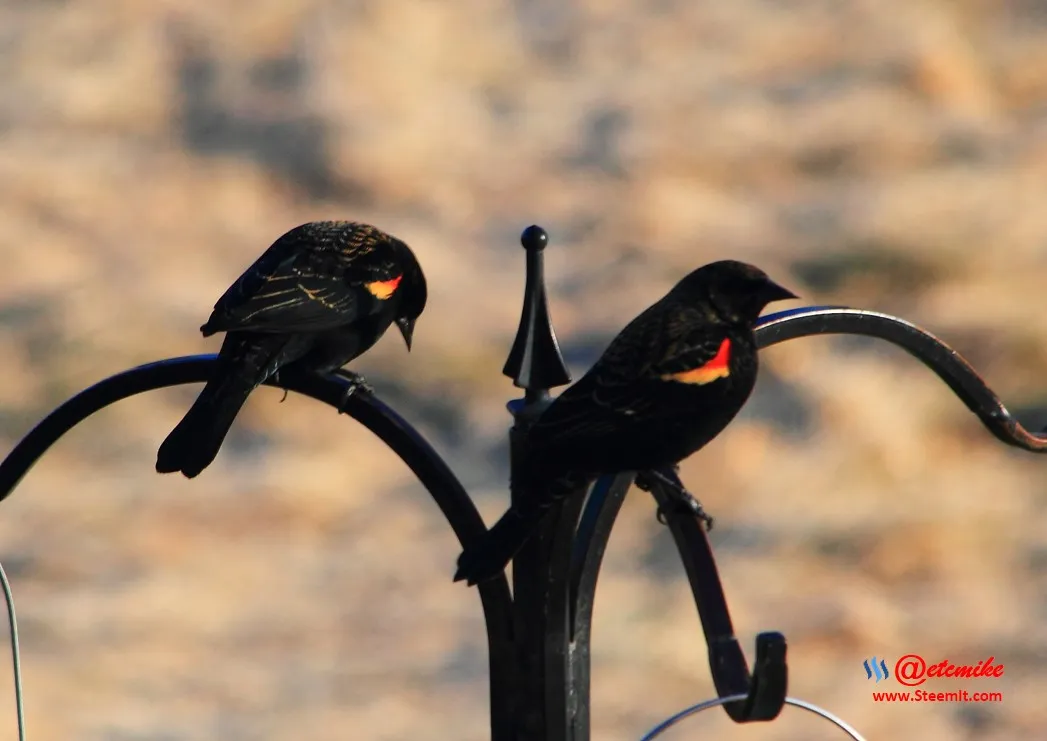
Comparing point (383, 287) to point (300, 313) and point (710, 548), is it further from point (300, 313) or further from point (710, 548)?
point (710, 548)

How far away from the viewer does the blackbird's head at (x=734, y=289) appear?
277cm

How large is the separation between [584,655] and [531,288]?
0.55 m

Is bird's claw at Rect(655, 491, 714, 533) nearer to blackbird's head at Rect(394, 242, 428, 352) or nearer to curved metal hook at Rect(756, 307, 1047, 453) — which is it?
curved metal hook at Rect(756, 307, 1047, 453)

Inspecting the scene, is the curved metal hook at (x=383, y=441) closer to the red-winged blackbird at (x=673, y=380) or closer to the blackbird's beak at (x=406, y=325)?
the red-winged blackbird at (x=673, y=380)

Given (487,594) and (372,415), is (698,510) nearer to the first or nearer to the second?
→ (487,594)

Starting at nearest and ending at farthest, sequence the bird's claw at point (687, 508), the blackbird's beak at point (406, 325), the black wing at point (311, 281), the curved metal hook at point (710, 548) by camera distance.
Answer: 1. the curved metal hook at point (710, 548)
2. the bird's claw at point (687, 508)
3. the black wing at point (311, 281)
4. the blackbird's beak at point (406, 325)

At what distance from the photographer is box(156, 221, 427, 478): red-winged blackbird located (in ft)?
9.52

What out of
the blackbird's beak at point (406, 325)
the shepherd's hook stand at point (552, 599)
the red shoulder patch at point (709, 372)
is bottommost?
the shepherd's hook stand at point (552, 599)

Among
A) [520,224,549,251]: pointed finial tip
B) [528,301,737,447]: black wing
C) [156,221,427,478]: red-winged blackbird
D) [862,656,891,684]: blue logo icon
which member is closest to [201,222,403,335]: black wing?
[156,221,427,478]: red-winged blackbird

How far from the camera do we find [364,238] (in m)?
3.53

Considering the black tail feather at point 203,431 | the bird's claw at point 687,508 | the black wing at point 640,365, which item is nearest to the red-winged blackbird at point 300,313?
the black tail feather at point 203,431

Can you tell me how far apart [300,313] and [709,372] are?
3.13 ft

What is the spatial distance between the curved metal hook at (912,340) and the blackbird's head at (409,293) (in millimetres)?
1139

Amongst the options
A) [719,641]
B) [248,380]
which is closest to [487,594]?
[719,641]
